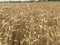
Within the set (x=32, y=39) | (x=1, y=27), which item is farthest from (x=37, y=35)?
(x=1, y=27)

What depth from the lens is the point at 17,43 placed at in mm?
545

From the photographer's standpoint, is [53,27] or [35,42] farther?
[53,27]

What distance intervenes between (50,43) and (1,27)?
19 centimetres

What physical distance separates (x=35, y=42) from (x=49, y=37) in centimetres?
5

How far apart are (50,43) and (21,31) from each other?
0.35 ft

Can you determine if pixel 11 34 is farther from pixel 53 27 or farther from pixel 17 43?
pixel 53 27

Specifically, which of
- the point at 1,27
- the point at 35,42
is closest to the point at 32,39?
the point at 35,42

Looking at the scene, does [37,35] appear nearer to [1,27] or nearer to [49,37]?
[49,37]

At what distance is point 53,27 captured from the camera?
637mm

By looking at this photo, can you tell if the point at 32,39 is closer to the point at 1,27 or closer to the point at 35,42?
the point at 35,42

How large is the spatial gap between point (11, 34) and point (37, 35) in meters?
0.09

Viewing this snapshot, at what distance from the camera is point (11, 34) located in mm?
581

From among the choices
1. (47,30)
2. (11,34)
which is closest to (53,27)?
(47,30)

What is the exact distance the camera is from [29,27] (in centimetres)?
61
